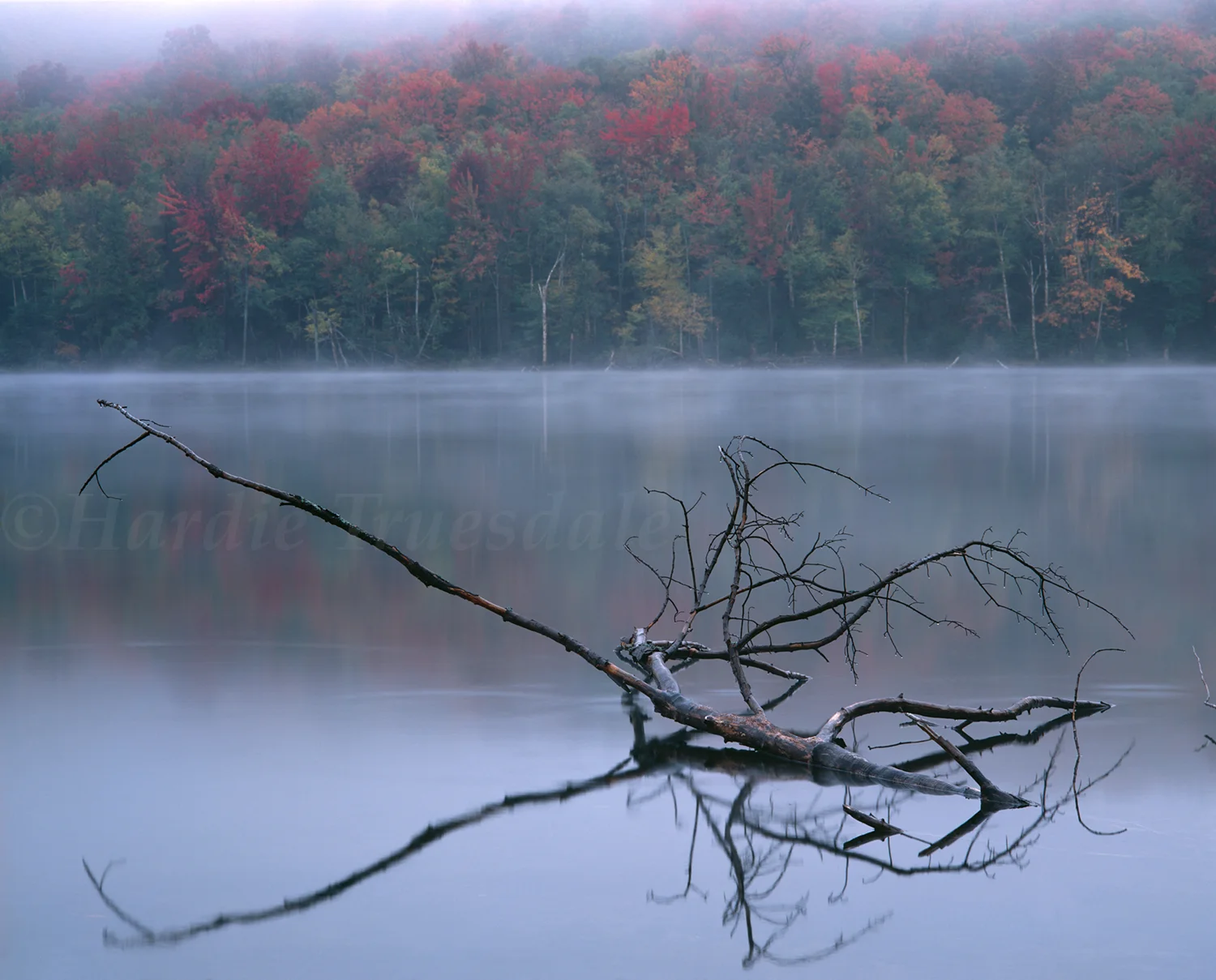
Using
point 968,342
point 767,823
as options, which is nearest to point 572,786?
point 767,823

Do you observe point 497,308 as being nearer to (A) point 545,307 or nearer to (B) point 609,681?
(A) point 545,307

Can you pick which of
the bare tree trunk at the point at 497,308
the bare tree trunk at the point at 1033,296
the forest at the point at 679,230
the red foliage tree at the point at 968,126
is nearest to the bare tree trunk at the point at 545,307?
the forest at the point at 679,230

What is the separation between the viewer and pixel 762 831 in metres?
4.69

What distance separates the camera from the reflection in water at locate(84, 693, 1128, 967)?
400 centimetres

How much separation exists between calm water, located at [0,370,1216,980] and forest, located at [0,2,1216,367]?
5840cm

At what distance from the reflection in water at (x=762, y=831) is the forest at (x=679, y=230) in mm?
66186

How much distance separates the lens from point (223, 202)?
72562 millimetres

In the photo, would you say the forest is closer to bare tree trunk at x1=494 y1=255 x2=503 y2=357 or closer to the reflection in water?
bare tree trunk at x1=494 y1=255 x2=503 y2=357

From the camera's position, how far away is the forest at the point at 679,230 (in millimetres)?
69125

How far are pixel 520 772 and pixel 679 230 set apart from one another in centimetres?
7002

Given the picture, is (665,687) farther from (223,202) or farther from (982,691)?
(223,202)

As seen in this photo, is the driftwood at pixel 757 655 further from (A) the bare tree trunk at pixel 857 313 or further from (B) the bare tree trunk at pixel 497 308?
(B) the bare tree trunk at pixel 497 308

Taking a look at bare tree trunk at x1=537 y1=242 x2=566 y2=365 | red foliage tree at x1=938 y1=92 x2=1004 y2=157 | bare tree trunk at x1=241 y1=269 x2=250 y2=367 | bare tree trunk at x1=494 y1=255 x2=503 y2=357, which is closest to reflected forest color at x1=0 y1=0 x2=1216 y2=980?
bare tree trunk at x1=241 y1=269 x2=250 y2=367

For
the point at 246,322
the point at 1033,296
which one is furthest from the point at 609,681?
the point at 246,322
